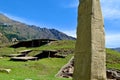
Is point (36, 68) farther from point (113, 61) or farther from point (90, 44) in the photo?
Answer: point (90, 44)

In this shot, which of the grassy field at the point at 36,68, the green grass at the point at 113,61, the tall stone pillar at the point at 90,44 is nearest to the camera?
the tall stone pillar at the point at 90,44

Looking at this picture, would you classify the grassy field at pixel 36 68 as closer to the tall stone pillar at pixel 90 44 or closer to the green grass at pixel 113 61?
the green grass at pixel 113 61

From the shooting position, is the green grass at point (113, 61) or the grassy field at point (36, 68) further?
the green grass at point (113, 61)

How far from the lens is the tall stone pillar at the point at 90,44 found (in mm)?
13016

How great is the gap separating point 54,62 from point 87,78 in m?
31.4

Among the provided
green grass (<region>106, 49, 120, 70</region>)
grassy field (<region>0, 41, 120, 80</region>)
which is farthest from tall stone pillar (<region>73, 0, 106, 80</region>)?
green grass (<region>106, 49, 120, 70</region>)

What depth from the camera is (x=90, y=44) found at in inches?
513

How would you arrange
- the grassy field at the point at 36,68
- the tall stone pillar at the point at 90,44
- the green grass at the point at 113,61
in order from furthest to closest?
the green grass at the point at 113,61 < the grassy field at the point at 36,68 < the tall stone pillar at the point at 90,44

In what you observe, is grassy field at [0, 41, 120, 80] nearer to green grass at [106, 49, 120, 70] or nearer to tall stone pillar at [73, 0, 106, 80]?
green grass at [106, 49, 120, 70]

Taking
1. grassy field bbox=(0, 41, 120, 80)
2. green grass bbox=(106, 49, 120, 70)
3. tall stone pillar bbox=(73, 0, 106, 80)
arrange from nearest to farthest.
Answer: tall stone pillar bbox=(73, 0, 106, 80)
grassy field bbox=(0, 41, 120, 80)
green grass bbox=(106, 49, 120, 70)

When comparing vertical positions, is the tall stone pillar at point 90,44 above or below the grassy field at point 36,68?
above

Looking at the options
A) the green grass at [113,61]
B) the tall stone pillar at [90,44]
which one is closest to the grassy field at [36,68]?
the green grass at [113,61]

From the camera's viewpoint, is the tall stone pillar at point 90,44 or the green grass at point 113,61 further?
the green grass at point 113,61

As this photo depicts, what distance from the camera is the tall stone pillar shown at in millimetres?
13016
